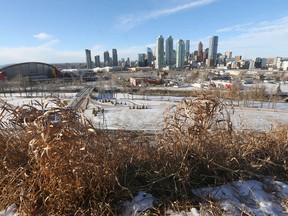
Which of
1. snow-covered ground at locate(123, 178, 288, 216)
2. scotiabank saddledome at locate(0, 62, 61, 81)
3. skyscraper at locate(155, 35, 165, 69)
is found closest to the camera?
snow-covered ground at locate(123, 178, 288, 216)

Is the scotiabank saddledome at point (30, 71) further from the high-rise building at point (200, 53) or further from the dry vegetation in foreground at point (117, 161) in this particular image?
the high-rise building at point (200, 53)

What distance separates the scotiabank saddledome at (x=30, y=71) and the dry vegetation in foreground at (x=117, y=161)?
53.2m

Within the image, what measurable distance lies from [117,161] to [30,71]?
2422 inches

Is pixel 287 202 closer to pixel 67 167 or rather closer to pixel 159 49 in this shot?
pixel 67 167

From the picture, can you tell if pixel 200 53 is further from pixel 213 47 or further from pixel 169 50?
pixel 169 50

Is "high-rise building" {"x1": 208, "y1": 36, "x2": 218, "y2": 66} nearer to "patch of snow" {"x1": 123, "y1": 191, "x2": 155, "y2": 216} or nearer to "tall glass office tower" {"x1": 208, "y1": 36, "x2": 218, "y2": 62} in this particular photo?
"tall glass office tower" {"x1": 208, "y1": 36, "x2": 218, "y2": 62}

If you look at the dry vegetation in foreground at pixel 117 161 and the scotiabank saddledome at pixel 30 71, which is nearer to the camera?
the dry vegetation in foreground at pixel 117 161

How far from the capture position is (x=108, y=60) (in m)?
142

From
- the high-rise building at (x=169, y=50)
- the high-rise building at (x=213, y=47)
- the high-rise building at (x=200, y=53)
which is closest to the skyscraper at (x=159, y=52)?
the high-rise building at (x=169, y=50)

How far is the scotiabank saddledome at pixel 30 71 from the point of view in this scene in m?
46.7

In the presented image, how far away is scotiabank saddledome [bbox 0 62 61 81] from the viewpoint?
46688 millimetres

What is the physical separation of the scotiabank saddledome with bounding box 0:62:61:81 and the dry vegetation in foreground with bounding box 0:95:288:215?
175 ft

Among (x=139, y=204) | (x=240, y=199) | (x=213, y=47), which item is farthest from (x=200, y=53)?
(x=139, y=204)

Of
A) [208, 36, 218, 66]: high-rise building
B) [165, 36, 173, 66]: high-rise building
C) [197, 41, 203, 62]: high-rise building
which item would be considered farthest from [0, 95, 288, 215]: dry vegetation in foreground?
[208, 36, 218, 66]: high-rise building
